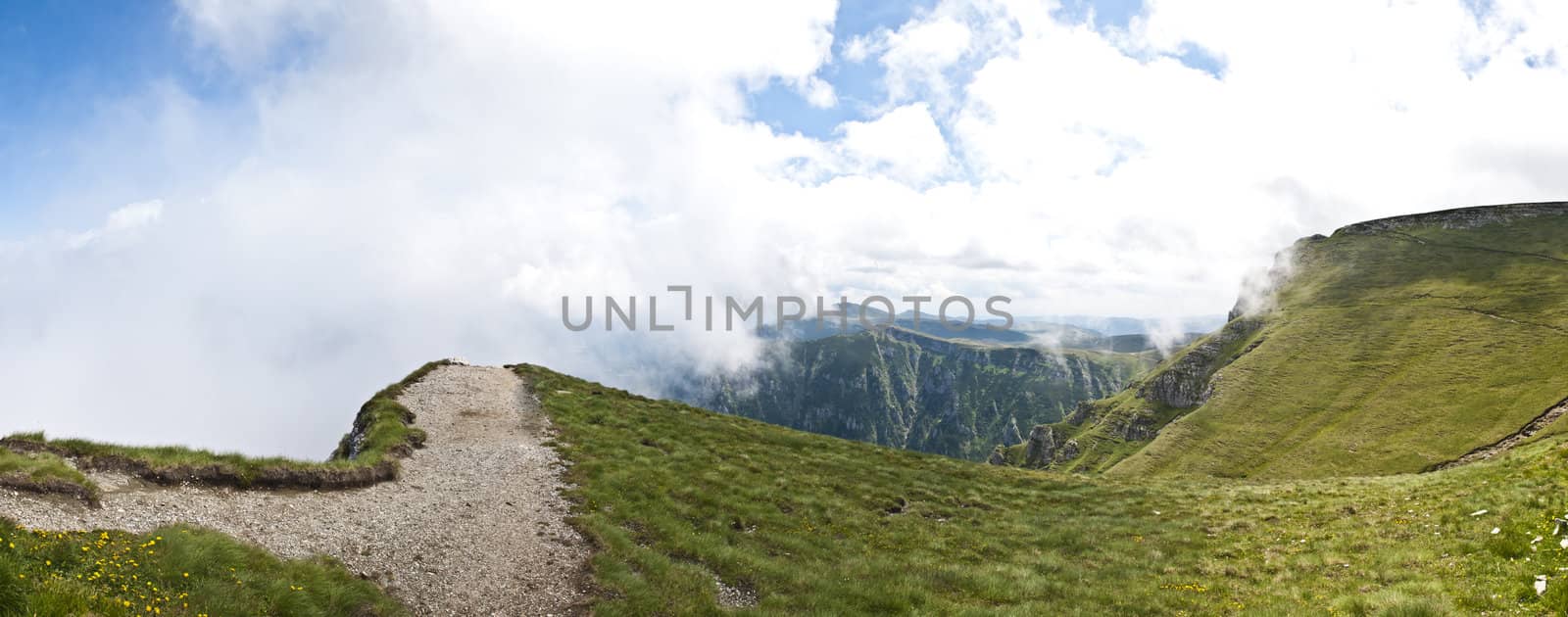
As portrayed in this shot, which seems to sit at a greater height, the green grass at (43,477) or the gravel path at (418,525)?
the green grass at (43,477)

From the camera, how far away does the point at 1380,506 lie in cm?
2847

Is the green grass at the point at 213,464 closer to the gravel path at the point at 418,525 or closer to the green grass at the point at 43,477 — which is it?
the gravel path at the point at 418,525

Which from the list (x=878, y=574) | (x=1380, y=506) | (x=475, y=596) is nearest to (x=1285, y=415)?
(x=1380, y=506)

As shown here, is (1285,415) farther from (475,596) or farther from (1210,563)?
(475,596)

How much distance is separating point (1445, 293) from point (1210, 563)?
810 ft

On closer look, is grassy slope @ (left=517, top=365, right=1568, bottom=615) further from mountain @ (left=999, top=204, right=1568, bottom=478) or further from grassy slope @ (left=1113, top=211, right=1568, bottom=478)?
grassy slope @ (left=1113, top=211, right=1568, bottom=478)

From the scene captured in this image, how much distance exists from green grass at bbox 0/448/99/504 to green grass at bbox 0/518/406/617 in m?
3.93

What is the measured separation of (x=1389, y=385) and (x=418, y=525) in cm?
18942

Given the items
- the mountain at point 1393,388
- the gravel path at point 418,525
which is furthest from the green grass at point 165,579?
the mountain at point 1393,388

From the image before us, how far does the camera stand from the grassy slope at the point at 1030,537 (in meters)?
18.4

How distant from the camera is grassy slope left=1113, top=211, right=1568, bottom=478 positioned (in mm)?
111312

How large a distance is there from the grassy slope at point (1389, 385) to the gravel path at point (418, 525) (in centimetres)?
13416

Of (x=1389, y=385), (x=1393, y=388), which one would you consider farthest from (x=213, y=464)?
(x=1389, y=385)

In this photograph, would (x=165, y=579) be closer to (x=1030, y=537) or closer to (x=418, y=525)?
(x=418, y=525)
